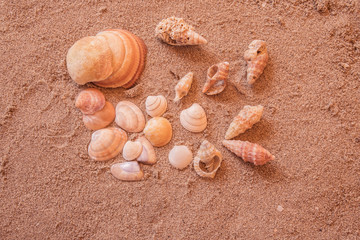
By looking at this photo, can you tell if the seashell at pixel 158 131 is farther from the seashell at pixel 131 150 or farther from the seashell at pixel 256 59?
the seashell at pixel 256 59

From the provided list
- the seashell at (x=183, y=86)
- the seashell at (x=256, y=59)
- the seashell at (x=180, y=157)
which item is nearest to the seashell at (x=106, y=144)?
the seashell at (x=180, y=157)

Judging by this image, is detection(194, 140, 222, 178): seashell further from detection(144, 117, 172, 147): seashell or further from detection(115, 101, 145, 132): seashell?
detection(115, 101, 145, 132): seashell

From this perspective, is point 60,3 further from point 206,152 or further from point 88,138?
point 206,152

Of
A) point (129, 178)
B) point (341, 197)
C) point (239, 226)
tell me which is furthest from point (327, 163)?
point (129, 178)

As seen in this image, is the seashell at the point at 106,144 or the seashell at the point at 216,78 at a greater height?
the seashell at the point at 216,78

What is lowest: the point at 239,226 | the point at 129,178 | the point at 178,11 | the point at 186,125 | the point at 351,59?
the point at 239,226

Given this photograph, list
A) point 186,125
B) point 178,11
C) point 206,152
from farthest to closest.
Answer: point 178,11, point 186,125, point 206,152
